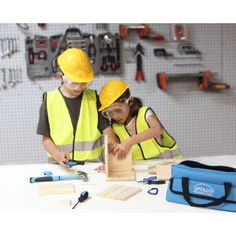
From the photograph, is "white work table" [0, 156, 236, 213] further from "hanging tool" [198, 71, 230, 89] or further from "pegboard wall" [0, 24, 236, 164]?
"hanging tool" [198, 71, 230, 89]

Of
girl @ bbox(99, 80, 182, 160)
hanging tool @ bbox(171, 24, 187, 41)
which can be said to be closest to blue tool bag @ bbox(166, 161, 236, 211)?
girl @ bbox(99, 80, 182, 160)

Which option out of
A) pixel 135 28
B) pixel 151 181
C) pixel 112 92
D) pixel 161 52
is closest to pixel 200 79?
pixel 161 52

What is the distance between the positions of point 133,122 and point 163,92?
Result: 97 centimetres

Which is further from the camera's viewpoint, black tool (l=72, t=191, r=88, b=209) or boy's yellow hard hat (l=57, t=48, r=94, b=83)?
boy's yellow hard hat (l=57, t=48, r=94, b=83)

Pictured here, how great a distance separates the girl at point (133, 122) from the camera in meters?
1.62

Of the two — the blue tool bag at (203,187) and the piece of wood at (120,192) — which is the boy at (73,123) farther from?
the blue tool bag at (203,187)

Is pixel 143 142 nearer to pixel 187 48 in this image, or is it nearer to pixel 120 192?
pixel 120 192

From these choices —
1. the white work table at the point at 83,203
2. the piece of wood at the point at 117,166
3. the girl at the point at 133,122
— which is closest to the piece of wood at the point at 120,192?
the white work table at the point at 83,203

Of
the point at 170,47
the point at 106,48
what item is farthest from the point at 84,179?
the point at 170,47

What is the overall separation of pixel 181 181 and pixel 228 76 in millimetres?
1908

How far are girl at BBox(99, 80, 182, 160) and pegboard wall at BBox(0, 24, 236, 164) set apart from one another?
2.72 feet

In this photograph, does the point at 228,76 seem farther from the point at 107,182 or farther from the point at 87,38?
the point at 107,182

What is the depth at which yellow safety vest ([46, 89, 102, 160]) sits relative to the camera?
1.71 m

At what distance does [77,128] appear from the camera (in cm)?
174
